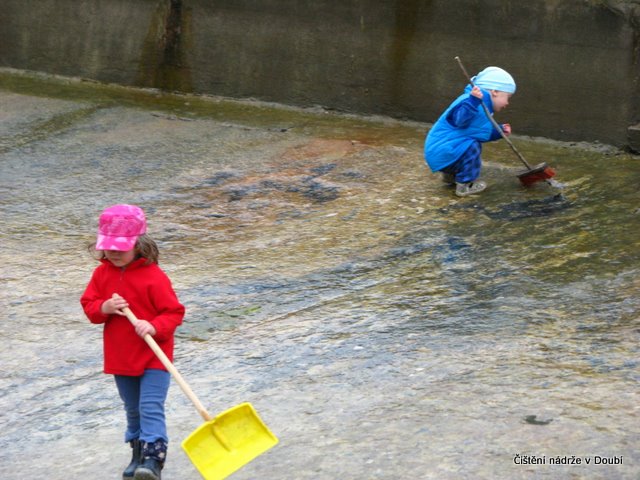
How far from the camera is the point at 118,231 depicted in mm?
3641

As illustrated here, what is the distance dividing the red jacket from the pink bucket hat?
0.33 feet

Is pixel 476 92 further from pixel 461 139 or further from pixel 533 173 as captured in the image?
pixel 533 173

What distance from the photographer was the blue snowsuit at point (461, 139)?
6.76 metres

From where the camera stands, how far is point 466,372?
4316mm

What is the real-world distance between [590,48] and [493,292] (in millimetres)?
3086

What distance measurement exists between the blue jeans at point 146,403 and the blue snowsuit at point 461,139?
11.5 feet

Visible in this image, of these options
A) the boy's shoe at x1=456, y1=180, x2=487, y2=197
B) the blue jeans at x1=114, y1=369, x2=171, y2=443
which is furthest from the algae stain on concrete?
the blue jeans at x1=114, y1=369, x2=171, y2=443

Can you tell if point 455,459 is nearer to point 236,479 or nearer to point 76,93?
point 236,479

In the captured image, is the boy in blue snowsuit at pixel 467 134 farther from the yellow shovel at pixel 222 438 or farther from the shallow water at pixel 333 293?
the yellow shovel at pixel 222 438

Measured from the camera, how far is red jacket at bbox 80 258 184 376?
3664mm

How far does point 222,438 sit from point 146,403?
0.33 metres

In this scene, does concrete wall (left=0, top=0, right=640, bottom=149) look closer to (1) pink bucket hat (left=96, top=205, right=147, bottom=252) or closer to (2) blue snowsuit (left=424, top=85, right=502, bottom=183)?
(2) blue snowsuit (left=424, top=85, right=502, bottom=183)

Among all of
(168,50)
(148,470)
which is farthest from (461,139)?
(148,470)

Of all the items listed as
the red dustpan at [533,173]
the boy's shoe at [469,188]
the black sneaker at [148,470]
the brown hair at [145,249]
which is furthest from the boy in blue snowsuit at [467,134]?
the black sneaker at [148,470]
